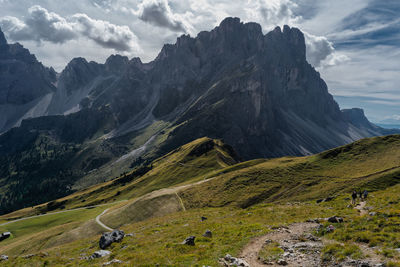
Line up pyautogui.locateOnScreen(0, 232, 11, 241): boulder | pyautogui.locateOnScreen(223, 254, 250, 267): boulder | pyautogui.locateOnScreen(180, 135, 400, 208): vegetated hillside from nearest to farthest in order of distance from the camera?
pyautogui.locateOnScreen(223, 254, 250, 267): boulder, pyautogui.locateOnScreen(180, 135, 400, 208): vegetated hillside, pyautogui.locateOnScreen(0, 232, 11, 241): boulder

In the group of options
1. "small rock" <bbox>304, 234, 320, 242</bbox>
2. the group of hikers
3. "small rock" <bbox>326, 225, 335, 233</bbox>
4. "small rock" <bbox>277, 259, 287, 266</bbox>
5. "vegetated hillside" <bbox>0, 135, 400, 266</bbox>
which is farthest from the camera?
"vegetated hillside" <bbox>0, 135, 400, 266</bbox>

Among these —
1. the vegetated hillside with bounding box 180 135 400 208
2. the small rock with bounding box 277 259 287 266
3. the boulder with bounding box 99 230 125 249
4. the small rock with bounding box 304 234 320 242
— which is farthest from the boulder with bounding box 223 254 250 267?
the vegetated hillside with bounding box 180 135 400 208

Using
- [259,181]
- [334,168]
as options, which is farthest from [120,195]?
[334,168]

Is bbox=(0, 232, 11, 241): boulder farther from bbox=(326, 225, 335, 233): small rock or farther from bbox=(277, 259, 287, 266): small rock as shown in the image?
bbox=(326, 225, 335, 233): small rock

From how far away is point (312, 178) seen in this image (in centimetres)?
7312

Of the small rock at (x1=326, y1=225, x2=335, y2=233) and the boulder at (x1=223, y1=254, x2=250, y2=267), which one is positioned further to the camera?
the small rock at (x1=326, y1=225, x2=335, y2=233)

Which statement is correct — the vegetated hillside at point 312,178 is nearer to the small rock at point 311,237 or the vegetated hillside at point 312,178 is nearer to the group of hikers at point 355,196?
the group of hikers at point 355,196

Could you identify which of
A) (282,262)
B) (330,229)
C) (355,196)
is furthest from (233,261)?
(355,196)

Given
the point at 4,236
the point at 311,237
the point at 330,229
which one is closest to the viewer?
the point at 311,237

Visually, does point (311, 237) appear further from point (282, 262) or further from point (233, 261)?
point (233, 261)

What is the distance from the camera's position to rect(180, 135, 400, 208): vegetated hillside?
193ft

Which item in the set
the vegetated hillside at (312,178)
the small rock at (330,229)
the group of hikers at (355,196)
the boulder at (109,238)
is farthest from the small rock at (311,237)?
the vegetated hillside at (312,178)

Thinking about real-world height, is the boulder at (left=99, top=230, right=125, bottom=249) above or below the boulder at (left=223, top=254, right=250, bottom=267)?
below

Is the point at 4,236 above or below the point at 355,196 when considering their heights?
below
